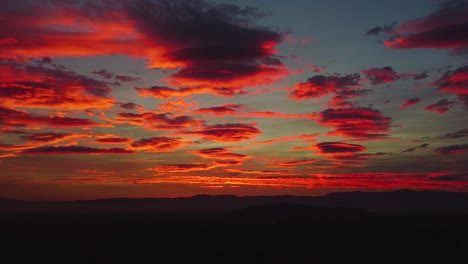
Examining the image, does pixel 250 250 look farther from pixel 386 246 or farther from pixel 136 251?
pixel 386 246

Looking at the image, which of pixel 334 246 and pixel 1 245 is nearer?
pixel 334 246

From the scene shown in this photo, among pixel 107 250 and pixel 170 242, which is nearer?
pixel 107 250

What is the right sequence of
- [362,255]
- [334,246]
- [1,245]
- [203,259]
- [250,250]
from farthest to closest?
[1,245]
[334,246]
[250,250]
[362,255]
[203,259]

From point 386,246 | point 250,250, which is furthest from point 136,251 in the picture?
point 386,246

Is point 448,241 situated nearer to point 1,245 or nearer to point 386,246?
point 386,246

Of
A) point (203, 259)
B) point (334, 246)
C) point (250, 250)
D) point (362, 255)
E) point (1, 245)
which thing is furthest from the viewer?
point (1, 245)

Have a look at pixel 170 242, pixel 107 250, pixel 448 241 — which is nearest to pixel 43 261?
pixel 107 250

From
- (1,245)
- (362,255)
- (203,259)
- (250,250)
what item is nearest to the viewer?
(203,259)

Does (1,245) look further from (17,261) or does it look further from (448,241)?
(448,241)
